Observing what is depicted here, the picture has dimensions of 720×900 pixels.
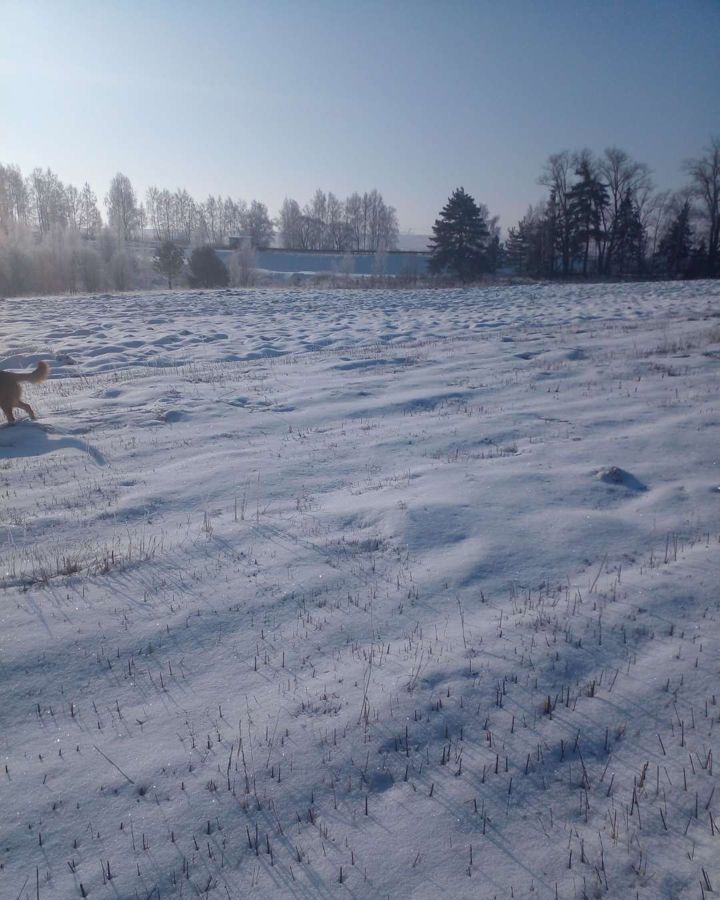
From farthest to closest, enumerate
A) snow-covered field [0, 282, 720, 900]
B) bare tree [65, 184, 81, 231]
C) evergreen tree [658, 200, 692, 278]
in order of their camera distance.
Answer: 1. bare tree [65, 184, 81, 231]
2. evergreen tree [658, 200, 692, 278]
3. snow-covered field [0, 282, 720, 900]

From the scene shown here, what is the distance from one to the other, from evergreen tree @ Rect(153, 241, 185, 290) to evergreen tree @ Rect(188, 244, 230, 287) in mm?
4686

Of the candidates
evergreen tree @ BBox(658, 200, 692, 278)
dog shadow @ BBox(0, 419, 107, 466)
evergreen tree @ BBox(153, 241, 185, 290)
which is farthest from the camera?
evergreen tree @ BBox(658, 200, 692, 278)

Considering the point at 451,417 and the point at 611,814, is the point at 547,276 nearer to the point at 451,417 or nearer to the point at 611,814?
the point at 451,417

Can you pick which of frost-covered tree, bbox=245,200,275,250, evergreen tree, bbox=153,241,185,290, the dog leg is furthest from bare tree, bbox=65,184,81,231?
the dog leg

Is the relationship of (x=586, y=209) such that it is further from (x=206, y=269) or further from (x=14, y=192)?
(x=14, y=192)

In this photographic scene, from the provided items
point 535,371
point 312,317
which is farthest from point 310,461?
point 312,317

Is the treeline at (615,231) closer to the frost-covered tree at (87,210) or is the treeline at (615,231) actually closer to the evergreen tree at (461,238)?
the evergreen tree at (461,238)

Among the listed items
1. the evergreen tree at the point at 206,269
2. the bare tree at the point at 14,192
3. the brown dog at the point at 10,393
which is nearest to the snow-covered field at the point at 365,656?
the brown dog at the point at 10,393

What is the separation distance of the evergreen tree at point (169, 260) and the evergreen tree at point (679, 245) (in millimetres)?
45561

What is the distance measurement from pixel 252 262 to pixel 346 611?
55.7m

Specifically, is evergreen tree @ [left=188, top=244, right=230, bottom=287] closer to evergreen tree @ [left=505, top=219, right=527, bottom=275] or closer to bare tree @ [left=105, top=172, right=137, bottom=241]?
evergreen tree @ [left=505, top=219, right=527, bottom=275]

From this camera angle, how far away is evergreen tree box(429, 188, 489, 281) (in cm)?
4978

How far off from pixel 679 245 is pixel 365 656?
63667 millimetres

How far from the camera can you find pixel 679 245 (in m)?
55.9
